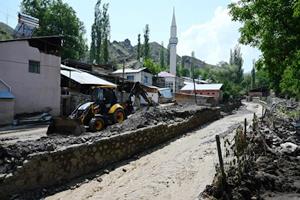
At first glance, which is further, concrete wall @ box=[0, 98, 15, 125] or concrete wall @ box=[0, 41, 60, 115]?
concrete wall @ box=[0, 41, 60, 115]

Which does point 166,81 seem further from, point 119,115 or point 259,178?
point 259,178

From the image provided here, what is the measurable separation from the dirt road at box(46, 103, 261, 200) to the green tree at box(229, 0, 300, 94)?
17.8 ft

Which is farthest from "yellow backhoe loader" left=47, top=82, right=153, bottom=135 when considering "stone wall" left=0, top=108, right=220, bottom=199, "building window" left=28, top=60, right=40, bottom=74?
"building window" left=28, top=60, right=40, bottom=74

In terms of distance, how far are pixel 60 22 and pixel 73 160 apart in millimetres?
48868

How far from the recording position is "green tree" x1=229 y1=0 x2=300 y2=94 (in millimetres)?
13547

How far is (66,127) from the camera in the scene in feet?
52.5

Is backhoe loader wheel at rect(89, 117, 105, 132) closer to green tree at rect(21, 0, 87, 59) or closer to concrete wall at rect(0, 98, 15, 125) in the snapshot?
concrete wall at rect(0, 98, 15, 125)

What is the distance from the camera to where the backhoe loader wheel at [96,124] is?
56.6 ft

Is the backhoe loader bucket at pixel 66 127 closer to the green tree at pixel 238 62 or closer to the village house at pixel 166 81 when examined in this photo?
the village house at pixel 166 81

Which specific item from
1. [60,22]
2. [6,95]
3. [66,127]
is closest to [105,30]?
[60,22]

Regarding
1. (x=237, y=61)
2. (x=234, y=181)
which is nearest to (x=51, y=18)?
(x=234, y=181)

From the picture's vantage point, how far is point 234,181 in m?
8.55

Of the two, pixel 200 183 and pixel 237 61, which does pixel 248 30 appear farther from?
pixel 237 61

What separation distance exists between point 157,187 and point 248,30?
30.6ft
